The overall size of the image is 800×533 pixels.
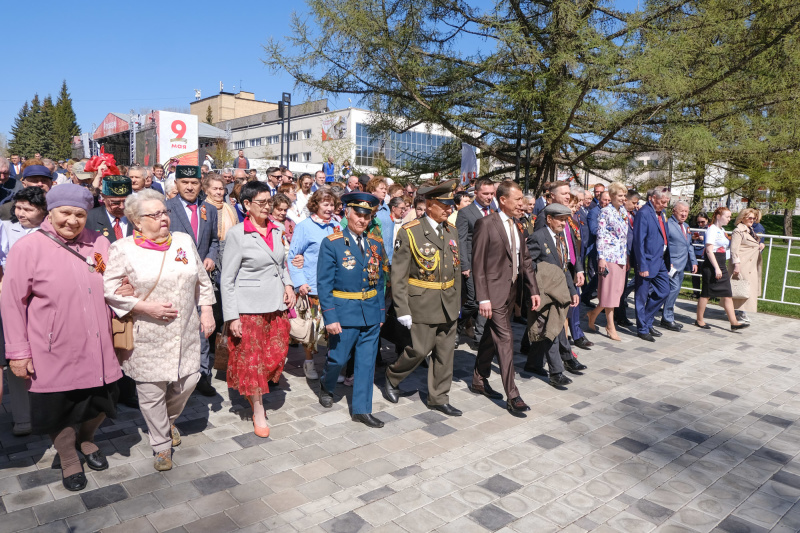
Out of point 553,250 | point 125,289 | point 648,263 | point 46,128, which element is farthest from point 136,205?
point 46,128

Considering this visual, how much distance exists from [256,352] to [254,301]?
407 millimetres

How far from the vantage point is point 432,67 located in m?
9.41

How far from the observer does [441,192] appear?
4992mm

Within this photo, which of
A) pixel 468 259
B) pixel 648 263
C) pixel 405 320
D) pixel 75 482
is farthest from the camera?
pixel 648 263

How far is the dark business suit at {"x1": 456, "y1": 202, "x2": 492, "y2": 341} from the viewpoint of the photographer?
21.5 feet

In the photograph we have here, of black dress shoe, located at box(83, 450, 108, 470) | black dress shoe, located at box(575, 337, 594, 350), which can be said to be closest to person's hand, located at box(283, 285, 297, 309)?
black dress shoe, located at box(83, 450, 108, 470)

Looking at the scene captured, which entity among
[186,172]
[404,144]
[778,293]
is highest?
[404,144]

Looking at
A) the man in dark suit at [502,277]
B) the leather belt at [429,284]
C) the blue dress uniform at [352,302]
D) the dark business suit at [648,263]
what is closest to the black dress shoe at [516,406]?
the man in dark suit at [502,277]

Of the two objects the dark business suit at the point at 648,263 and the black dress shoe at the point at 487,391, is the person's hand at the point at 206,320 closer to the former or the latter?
the black dress shoe at the point at 487,391

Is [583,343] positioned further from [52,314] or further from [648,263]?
[52,314]

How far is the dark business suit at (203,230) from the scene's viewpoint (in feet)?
17.1

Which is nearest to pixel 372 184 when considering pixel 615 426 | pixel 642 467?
pixel 615 426

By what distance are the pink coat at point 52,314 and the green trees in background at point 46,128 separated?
3330 inches

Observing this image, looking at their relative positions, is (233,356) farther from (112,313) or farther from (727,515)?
(727,515)
